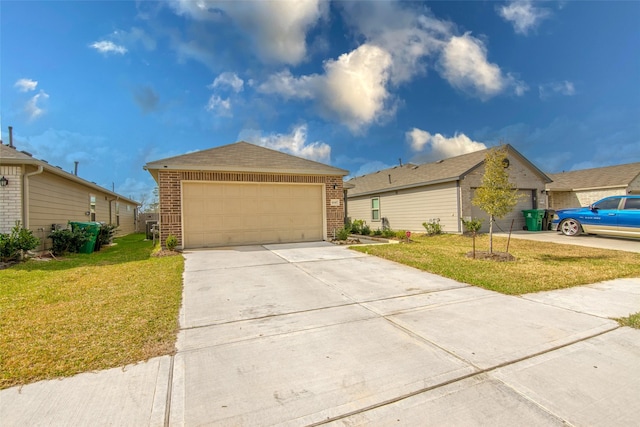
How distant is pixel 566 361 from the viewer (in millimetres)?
2615

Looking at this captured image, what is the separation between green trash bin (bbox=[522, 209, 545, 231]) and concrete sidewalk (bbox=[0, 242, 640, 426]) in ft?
42.4

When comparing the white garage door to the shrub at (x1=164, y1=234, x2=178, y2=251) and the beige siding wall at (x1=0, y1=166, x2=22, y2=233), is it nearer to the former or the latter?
the shrub at (x1=164, y1=234, x2=178, y2=251)

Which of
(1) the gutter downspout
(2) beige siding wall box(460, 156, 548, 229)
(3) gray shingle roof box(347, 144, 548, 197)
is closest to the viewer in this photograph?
(1) the gutter downspout

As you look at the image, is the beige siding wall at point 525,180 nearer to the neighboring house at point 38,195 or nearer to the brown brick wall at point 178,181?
the brown brick wall at point 178,181

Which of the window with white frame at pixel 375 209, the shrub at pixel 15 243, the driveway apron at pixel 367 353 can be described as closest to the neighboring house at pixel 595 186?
the window with white frame at pixel 375 209

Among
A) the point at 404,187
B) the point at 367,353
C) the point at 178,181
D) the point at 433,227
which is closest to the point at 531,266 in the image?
the point at 367,353

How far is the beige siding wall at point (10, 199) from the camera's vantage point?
8.22 metres

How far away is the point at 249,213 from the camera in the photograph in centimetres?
1041

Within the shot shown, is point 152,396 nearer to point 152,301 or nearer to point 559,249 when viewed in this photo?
point 152,301

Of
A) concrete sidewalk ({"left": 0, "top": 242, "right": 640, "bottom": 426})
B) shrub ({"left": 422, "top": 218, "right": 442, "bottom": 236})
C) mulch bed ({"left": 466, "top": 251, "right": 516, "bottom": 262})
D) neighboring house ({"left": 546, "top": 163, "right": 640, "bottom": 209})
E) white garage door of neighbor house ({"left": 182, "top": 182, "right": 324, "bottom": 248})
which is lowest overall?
concrete sidewalk ({"left": 0, "top": 242, "right": 640, "bottom": 426})

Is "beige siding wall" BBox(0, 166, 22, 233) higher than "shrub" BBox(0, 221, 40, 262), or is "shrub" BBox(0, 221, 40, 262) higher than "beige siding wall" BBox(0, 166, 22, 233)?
"beige siding wall" BBox(0, 166, 22, 233)

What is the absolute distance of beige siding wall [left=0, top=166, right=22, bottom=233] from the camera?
27.0 ft

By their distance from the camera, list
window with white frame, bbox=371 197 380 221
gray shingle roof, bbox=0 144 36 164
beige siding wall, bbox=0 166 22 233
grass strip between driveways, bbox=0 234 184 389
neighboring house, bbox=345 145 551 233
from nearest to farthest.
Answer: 1. grass strip between driveways, bbox=0 234 184 389
2. gray shingle roof, bbox=0 144 36 164
3. beige siding wall, bbox=0 166 22 233
4. neighboring house, bbox=345 145 551 233
5. window with white frame, bbox=371 197 380 221

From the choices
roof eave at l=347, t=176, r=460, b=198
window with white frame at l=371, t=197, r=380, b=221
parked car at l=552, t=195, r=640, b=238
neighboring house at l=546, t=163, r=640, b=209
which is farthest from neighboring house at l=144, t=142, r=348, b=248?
neighboring house at l=546, t=163, r=640, b=209
